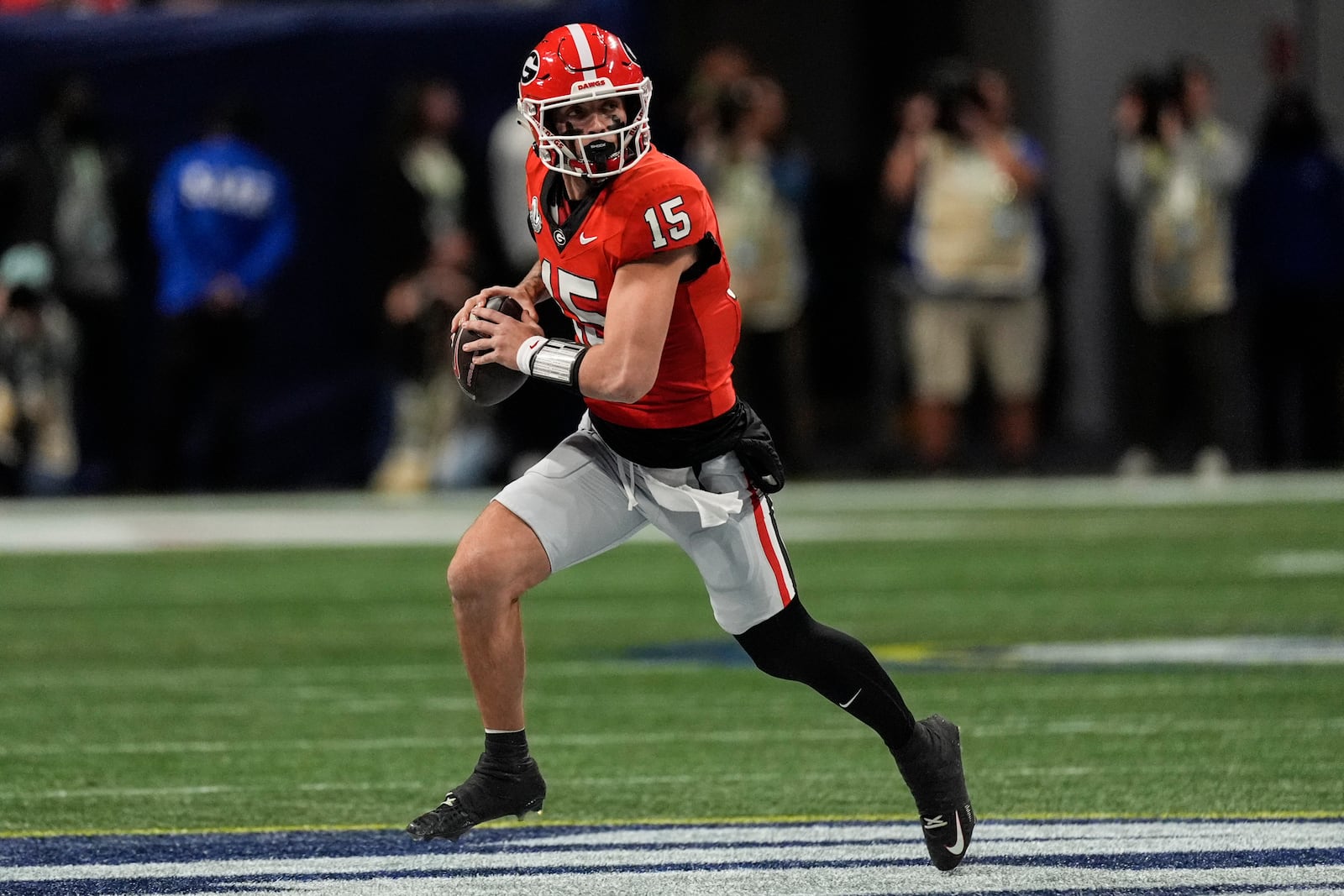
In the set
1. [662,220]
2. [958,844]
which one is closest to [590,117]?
[662,220]

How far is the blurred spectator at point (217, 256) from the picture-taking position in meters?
13.9

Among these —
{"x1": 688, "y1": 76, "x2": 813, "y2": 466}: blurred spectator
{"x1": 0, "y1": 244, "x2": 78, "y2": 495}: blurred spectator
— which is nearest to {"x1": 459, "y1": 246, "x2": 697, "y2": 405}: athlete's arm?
{"x1": 688, "y1": 76, "x2": 813, "y2": 466}: blurred spectator

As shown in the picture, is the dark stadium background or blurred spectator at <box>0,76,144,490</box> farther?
the dark stadium background

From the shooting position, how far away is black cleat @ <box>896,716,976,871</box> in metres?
4.98

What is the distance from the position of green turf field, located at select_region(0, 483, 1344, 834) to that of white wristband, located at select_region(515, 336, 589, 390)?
4.10ft

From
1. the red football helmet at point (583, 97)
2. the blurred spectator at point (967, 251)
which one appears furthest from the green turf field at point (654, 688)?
the blurred spectator at point (967, 251)

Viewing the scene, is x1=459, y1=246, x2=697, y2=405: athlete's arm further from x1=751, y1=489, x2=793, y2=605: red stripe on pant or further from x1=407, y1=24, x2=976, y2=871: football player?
x1=751, y1=489, x2=793, y2=605: red stripe on pant

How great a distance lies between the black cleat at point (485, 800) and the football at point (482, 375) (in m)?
0.75

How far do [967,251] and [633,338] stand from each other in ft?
31.6

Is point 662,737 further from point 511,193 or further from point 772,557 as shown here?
point 511,193

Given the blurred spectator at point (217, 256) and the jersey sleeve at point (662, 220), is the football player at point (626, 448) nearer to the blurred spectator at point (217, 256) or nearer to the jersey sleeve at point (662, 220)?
the jersey sleeve at point (662, 220)

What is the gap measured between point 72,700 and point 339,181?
7.48 meters

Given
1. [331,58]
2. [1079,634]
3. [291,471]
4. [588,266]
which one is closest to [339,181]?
[331,58]

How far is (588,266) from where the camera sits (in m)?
5.00
